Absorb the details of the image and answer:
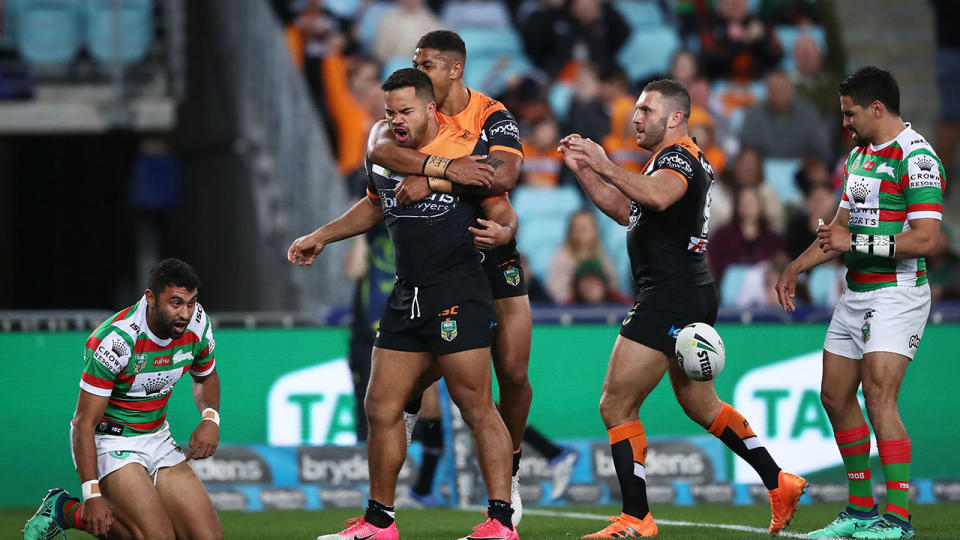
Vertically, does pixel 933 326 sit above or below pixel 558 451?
above

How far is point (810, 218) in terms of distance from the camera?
13.8m

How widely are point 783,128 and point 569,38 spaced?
2.77 m

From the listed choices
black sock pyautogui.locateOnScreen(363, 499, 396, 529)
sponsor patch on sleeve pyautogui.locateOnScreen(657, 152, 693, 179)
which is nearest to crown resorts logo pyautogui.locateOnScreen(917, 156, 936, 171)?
sponsor patch on sleeve pyautogui.locateOnScreen(657, 152, 693, 179)

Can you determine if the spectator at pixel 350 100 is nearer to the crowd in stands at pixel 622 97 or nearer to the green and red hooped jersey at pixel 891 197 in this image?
the crowd in stands at pixel 622 97

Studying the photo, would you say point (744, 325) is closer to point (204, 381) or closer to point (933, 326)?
point (933, 326)

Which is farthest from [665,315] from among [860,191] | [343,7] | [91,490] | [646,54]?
[646,54]

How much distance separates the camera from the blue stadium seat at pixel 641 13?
16.2m

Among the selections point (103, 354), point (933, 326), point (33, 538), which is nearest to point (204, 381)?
point (103, 354)

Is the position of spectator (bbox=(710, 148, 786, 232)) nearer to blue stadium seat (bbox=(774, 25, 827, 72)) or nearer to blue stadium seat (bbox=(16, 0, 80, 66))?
blue stadium seat (bbox=(774, 25, 827, 72))

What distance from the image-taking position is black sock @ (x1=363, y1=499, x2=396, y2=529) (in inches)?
240

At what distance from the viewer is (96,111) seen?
14367 mm

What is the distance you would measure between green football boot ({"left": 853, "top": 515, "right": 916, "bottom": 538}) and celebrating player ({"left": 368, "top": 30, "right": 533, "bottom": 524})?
1785 millimetres

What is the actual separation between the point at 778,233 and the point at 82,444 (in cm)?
907

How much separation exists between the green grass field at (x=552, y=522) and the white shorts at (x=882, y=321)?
1024mm
